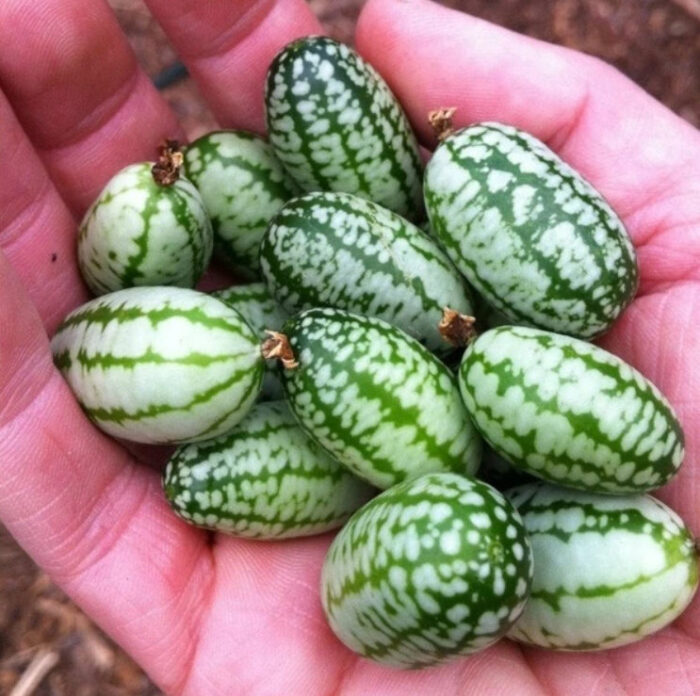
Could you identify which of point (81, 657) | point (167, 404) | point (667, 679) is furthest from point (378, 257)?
point (81, 657)

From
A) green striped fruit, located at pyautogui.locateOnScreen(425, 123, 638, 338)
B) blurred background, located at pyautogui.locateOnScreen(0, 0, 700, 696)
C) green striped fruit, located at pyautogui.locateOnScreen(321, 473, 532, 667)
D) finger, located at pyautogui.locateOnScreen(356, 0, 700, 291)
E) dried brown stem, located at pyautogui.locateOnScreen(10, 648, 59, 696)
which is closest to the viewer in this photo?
green striped fruit, located at pyautogui.locateOnScreen(321, 473, 532, 667)

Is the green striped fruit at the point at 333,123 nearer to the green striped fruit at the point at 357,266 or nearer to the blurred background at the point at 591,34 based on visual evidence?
the green striped fruit at the point at 357,266

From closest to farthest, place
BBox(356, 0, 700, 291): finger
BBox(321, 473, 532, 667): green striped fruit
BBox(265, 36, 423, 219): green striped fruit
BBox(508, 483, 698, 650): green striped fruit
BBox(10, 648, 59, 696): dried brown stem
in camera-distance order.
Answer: BBox(321, 473, 532, 667): green striped fruit
BBox(508, 483, 698, 650): green striped fruit
BBox(265, 36, 423, 219): green striped fruit
BBox(356, 0, 700, 291): finger
BBox(10, 648, 59, 696): dried brown stem

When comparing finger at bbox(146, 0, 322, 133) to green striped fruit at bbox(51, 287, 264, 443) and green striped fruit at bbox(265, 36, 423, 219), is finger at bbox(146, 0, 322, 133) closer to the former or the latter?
green striped fruit at bbox(265, 36, 423, 219)

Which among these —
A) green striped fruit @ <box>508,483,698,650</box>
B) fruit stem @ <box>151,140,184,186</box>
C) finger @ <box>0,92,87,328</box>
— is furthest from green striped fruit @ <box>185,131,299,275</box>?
green striped fruit @ <box>508,483,698,650</box>

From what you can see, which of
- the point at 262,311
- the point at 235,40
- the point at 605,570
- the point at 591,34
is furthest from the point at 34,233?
the point at 591,34

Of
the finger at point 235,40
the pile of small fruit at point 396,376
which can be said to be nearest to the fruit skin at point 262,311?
the pile of small fruit at point 396,376
